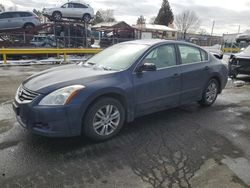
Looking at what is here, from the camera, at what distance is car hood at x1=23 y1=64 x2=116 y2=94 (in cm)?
359

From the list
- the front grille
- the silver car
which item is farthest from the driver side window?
the silver car

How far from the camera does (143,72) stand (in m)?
4.27

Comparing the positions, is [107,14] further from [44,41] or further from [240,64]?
[240,64]

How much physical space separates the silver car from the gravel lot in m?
15.1

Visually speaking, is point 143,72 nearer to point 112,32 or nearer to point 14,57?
point 14,57

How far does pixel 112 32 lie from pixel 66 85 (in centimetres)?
2098

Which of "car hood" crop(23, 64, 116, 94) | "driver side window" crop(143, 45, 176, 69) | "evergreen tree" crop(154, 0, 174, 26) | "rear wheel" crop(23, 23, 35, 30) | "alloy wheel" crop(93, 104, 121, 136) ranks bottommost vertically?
"alloy wheel" crop(93, 104, 121, 136)

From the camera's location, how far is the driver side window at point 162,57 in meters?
4.50

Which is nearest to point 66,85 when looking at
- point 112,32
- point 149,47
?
point 149,47

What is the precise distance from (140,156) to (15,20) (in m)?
17.7

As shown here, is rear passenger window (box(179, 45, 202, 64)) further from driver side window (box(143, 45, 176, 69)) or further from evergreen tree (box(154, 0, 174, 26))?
evergreen tree (box(154, 0, 174, 26))

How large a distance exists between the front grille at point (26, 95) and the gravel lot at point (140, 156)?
2.26 feet

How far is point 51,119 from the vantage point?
3.40 meters

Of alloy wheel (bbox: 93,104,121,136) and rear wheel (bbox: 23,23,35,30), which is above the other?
rear wheel (bbox: 23,23,35,30)
